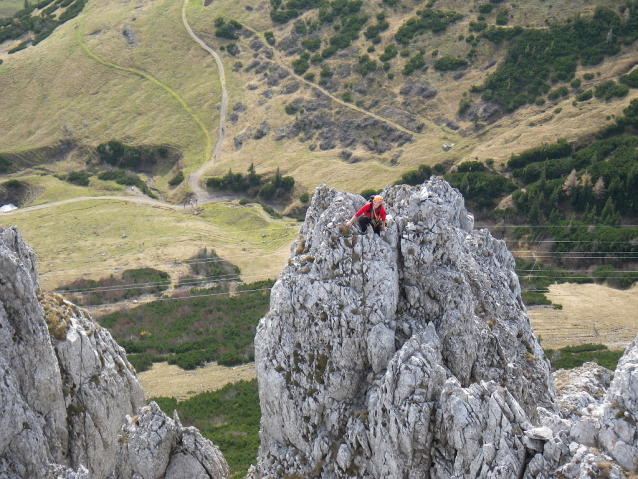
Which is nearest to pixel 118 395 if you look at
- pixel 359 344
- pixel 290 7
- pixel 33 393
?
pixel 33 393

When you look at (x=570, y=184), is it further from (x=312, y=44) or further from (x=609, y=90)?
(x=312, y=44)

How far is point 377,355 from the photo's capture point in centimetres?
2016

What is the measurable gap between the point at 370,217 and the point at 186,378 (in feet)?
107

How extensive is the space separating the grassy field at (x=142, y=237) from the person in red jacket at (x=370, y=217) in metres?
52.9

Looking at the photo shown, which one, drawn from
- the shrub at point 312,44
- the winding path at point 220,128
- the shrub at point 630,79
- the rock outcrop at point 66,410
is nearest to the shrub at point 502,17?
the shrub at point 630,79

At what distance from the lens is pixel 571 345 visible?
176 feet

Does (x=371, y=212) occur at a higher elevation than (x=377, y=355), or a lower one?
higher

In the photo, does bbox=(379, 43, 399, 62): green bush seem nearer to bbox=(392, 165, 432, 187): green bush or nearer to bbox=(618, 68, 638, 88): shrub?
bbox=(392, 165, 432, 187): green bush

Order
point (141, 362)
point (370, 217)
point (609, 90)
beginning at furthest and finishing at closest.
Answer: point (609, 90), point (141, 362), point (370, 217)

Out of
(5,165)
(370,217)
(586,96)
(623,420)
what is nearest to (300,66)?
(586,96)

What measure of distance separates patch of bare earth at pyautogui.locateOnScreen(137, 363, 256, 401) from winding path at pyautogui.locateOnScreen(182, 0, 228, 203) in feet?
173

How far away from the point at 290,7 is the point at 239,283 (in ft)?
256

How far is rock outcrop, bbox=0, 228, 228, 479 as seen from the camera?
2141cm

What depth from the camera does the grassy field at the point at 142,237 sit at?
7644 centimetres
